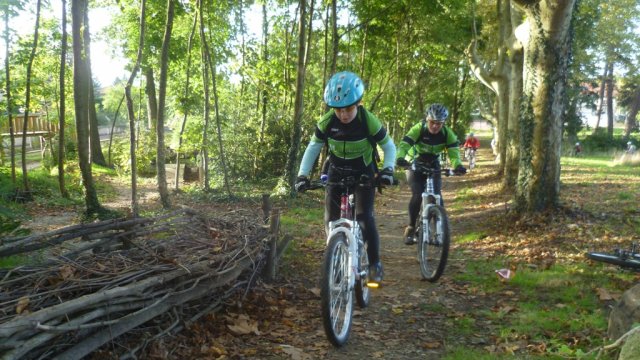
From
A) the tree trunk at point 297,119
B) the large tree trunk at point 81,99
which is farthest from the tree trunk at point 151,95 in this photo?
the large tree trunk at point 81,99

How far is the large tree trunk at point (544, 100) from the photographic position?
8.45 metres

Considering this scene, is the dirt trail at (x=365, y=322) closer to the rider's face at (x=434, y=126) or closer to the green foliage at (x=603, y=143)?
the rider's face at (x=434, y=126)

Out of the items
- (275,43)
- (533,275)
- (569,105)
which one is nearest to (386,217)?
(533,275)

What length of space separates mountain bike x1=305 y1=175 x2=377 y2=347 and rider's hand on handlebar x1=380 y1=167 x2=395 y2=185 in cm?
13

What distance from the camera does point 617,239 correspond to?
7586 mm

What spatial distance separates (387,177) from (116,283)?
2.68 m

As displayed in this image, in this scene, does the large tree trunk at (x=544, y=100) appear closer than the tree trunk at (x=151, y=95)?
Yes

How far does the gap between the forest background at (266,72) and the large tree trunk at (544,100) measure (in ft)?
0.07

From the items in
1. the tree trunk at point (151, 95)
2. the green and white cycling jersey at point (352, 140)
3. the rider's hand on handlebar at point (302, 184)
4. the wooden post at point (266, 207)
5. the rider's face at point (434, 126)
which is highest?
the tree trunk at point (151, 95)

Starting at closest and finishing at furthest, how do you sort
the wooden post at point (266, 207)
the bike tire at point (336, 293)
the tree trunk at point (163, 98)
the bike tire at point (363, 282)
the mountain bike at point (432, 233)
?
the bike tire at point (336, 293)
the bike tire at point (363, 282)
the mountain bike at point (432, 233)
the wooden post at point (266, 207)
the tree trunk at point (163, 98)

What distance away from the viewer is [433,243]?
6895mm

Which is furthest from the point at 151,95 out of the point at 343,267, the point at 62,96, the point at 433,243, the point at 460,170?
the point at 343,267

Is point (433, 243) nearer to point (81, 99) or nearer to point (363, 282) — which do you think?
point (363, 282)

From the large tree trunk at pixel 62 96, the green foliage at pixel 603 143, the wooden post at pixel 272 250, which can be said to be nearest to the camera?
the wooden post at pixel 272 250
